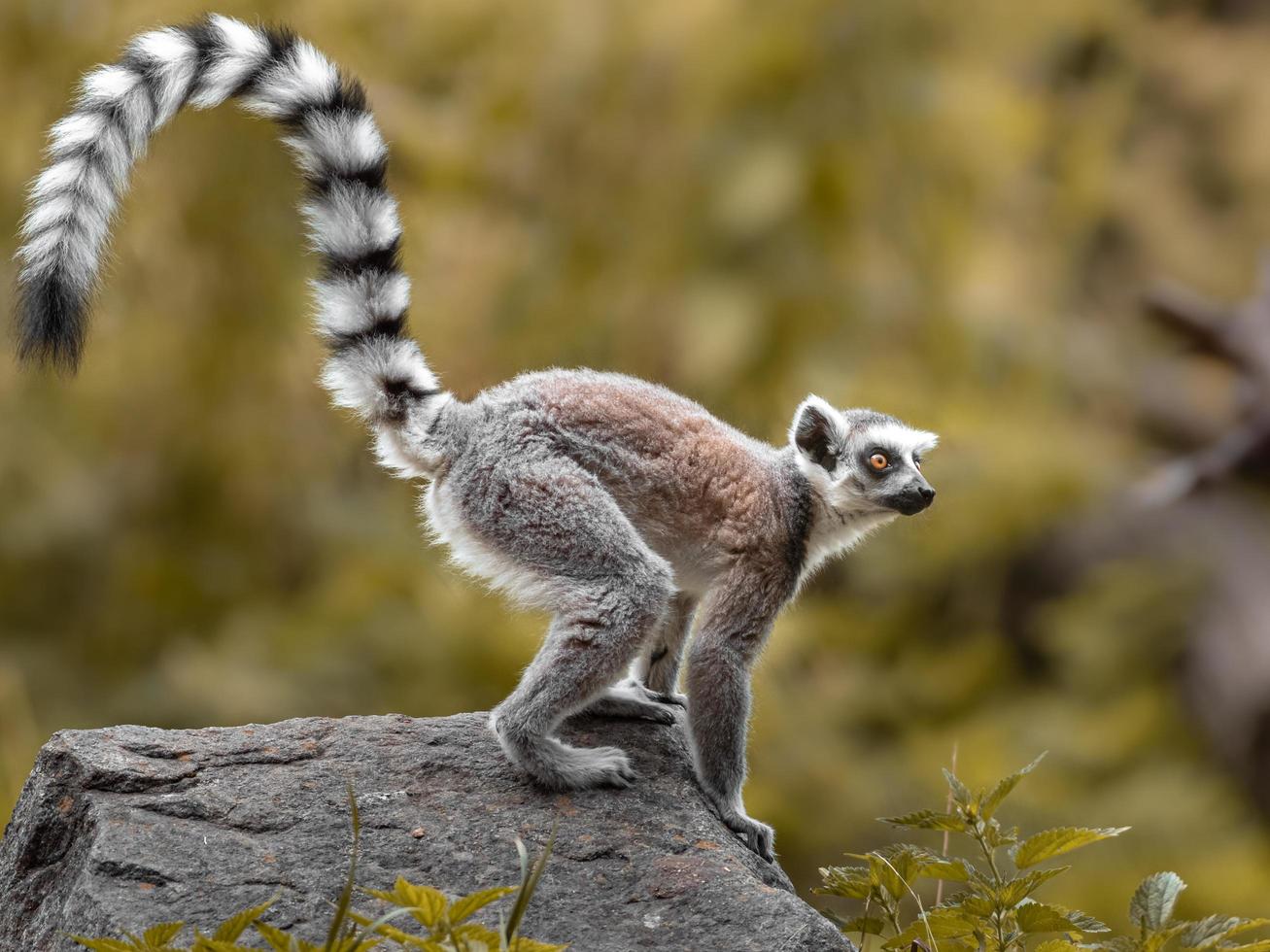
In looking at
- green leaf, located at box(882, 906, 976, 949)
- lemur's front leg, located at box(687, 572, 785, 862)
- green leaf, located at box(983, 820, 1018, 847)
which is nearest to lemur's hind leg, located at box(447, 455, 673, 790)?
lemur's front leg, located at box(687, 572, 785, 862)

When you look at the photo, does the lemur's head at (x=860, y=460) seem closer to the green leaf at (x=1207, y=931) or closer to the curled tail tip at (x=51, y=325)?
the green leaf at (x=1207, y=931)

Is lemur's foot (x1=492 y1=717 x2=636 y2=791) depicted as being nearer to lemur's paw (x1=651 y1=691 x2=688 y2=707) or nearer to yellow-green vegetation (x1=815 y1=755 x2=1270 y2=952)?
lemur's paw (x1=651 y1=691 x2=688 y2=707)

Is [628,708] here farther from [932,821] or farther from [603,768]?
[932,821]

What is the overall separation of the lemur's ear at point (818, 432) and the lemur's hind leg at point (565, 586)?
737 mm

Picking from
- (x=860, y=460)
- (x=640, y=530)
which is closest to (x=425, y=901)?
(x=640, y=530)

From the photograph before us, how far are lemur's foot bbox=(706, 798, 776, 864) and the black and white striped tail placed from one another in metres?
1.38

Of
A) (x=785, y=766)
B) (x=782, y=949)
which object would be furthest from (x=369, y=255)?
(x=785, y=766)

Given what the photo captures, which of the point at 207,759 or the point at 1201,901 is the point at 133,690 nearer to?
the point at 207,759

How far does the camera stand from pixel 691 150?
26.8ft

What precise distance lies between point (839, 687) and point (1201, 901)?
2.03 m

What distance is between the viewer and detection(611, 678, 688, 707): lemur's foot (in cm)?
431

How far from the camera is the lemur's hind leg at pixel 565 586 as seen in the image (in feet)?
11.9

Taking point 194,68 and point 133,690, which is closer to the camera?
point 194,68

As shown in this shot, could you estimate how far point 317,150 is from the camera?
13.3 feet
